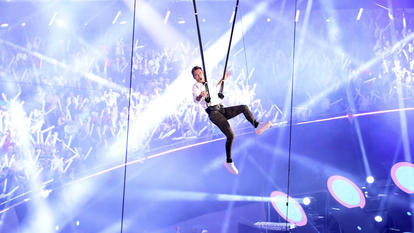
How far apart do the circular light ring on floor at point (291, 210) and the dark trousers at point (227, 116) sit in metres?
4.25

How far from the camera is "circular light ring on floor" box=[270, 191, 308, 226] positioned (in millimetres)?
8461

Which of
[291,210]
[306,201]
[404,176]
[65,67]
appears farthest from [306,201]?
[65,67]

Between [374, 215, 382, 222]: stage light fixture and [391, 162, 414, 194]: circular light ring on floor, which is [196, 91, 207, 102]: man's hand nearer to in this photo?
[374, 215, 382, 222]: stage light fixture

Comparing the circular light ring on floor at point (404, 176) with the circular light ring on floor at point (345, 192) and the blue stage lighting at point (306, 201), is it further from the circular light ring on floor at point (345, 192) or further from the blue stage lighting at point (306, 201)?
the blue stage lighting at point (306, 201)

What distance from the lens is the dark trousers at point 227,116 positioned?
188 inches

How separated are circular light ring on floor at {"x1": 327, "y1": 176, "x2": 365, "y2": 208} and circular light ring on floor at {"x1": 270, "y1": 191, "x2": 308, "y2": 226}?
985 mm

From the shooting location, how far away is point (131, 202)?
32.6 ft

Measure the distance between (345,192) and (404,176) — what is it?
156cm

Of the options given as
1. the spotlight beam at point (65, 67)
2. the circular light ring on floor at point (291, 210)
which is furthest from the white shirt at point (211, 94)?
the spotlight beam at point (65, 67)

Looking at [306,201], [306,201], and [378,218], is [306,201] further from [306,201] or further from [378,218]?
[378,218]

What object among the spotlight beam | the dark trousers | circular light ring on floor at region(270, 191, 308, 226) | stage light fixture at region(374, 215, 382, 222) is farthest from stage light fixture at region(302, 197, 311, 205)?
the spotlight beam

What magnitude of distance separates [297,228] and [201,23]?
6.91 m

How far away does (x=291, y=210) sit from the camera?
890 centimetres

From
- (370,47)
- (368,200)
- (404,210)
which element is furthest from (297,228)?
(370,47)
